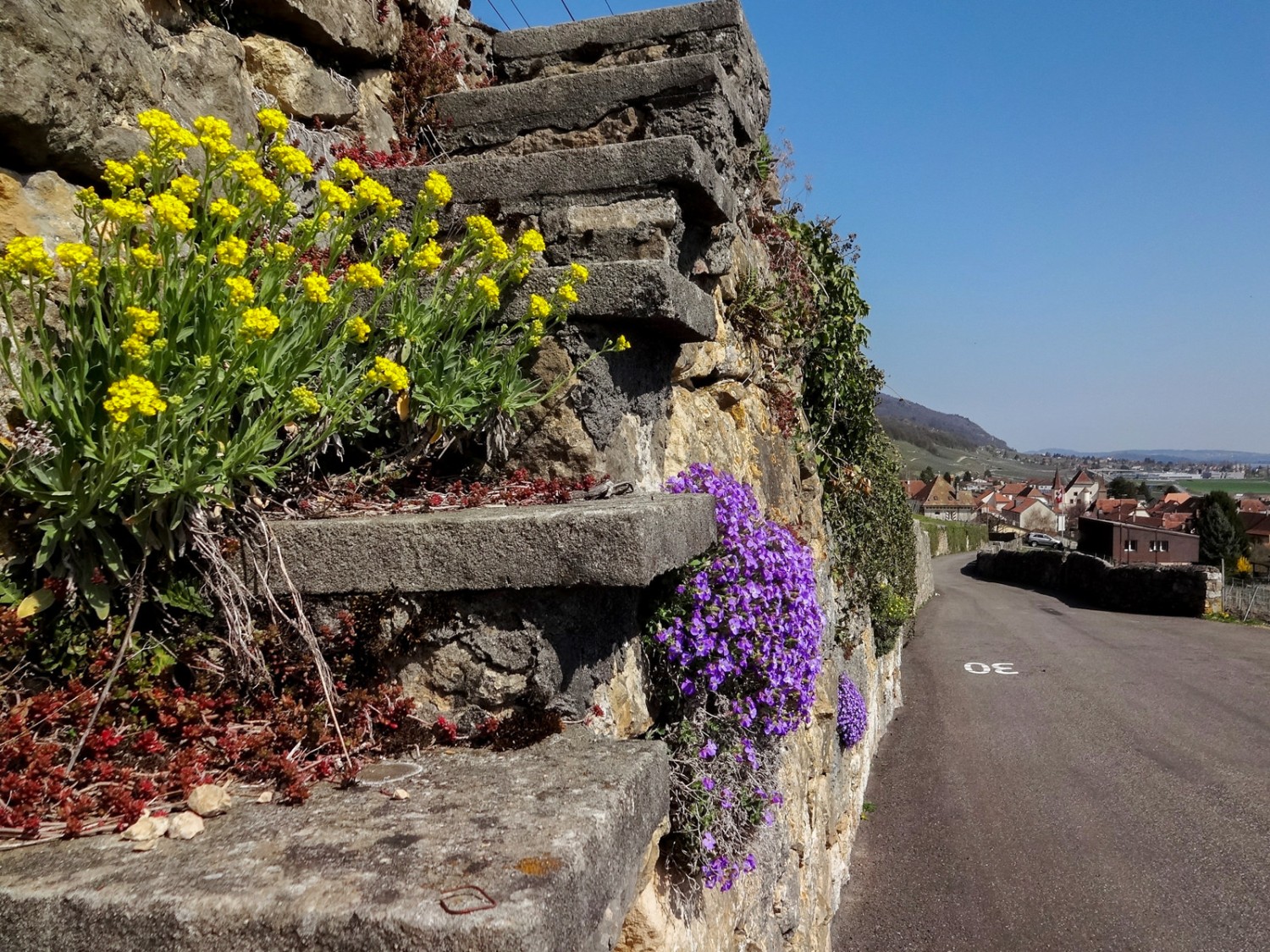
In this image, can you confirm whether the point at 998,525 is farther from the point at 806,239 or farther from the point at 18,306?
the point at 18,306

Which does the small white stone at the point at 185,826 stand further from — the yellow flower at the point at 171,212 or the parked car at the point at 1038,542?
the parked car at the point at 1038,542

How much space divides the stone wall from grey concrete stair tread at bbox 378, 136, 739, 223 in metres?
24.8

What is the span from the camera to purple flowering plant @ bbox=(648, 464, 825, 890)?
2.56 metres

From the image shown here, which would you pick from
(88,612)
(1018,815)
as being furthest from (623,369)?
(1018,815)

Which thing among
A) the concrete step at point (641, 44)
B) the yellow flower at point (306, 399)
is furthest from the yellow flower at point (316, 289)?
the concrete step at point (641, 44)

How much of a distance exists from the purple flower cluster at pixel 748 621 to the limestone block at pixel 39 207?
1923 millimetres

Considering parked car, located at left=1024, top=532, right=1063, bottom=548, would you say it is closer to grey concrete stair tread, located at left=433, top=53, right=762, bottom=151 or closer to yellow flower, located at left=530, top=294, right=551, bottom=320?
grey concrete stair tread, located at left=433, top=53, right=762, bottom=151

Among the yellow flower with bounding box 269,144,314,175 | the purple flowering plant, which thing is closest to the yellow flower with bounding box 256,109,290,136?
the yellow flower with bounding box 269,144,314,175

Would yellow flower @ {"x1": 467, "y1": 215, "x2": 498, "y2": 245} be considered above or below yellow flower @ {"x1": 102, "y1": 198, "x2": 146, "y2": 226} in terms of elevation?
above

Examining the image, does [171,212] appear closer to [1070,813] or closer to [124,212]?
[124,212]

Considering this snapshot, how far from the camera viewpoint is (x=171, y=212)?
5.90 ft

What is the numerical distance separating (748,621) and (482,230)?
150 centimetres

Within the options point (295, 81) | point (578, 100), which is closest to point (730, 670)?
point (578, 100)

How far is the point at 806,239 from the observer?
6086mm
